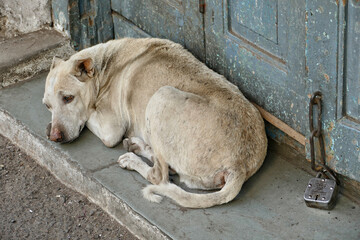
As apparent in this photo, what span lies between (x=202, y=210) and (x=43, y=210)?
1.28 meters

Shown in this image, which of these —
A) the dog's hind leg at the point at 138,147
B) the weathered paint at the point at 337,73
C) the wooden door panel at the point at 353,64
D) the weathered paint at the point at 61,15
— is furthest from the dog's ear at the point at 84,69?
the wooden door panel at the point at 353,64

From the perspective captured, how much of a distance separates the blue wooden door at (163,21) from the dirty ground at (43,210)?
145 cm

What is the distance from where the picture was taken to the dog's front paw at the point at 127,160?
16.4 feet

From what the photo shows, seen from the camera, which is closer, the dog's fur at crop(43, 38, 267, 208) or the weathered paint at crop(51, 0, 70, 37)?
the dog's fur at crop(43, 38, 267, 208)

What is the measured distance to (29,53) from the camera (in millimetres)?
6465

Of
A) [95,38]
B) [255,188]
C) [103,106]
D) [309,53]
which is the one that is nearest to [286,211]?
[255,188]

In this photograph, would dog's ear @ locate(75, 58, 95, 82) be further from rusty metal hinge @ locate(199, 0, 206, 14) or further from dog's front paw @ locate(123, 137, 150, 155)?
rusty metal hinge @ locate(199, 0, 206, 14)

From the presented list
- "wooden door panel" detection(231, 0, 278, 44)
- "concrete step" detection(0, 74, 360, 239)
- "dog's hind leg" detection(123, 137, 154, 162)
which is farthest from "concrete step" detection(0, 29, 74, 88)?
"wooden door panel" detection(231, 0, 278, 44)

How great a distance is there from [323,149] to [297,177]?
1.38ft

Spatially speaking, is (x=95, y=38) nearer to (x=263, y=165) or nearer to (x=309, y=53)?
(x=263, y=165)

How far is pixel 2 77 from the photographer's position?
632cm

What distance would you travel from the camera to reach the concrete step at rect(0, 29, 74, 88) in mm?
6363

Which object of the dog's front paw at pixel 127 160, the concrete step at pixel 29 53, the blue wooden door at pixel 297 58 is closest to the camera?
the blue wooden door at pixel 297 58

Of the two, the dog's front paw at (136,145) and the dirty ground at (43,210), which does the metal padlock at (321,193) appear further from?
the dog's front paw at (136,145)
